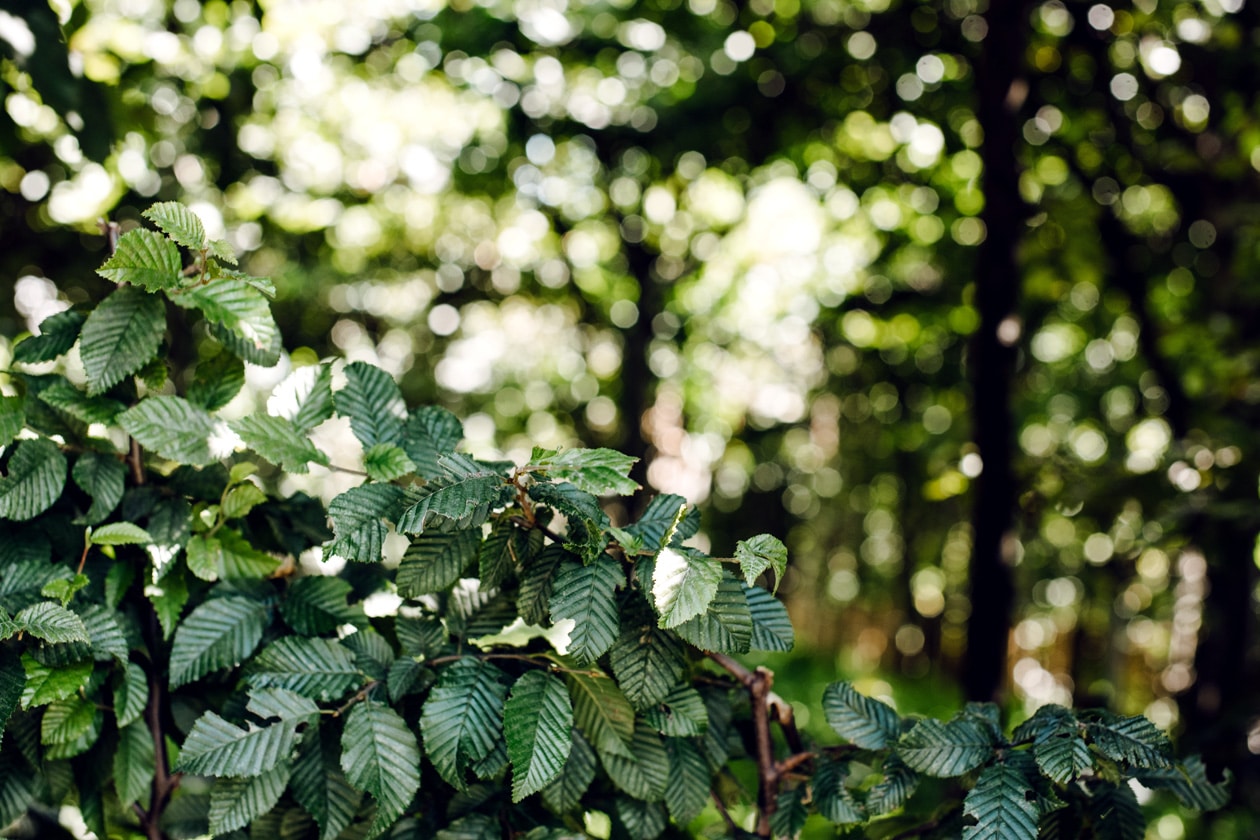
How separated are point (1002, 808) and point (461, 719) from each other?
0.66 m

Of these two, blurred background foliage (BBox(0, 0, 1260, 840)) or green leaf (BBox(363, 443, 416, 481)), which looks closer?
green leaf (BBox(363, 443, 416, 481))

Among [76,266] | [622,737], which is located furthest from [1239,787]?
[76,266]

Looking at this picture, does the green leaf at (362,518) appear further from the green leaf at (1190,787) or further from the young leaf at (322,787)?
the green leaf at (1190,787)

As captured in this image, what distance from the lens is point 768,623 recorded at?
1126 mm

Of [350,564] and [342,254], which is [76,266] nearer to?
[350,564]

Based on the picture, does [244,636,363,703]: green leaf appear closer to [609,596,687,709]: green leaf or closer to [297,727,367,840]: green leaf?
[297,727,367,840]: green leaf

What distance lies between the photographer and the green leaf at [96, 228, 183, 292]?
3.41 feet

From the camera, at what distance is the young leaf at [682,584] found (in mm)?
957

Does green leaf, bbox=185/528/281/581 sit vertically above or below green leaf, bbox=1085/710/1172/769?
below

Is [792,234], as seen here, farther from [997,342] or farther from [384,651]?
[384,651]

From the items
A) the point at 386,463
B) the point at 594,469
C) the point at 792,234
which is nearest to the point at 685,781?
the point at 594,469

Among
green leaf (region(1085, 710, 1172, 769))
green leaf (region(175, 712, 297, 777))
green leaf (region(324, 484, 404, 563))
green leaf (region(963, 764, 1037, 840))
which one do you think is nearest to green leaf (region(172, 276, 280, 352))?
green leaf (region(324, 484, 404, 563))

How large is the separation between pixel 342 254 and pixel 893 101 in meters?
6.62

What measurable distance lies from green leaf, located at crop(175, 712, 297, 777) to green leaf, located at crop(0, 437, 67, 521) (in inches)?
15.2
